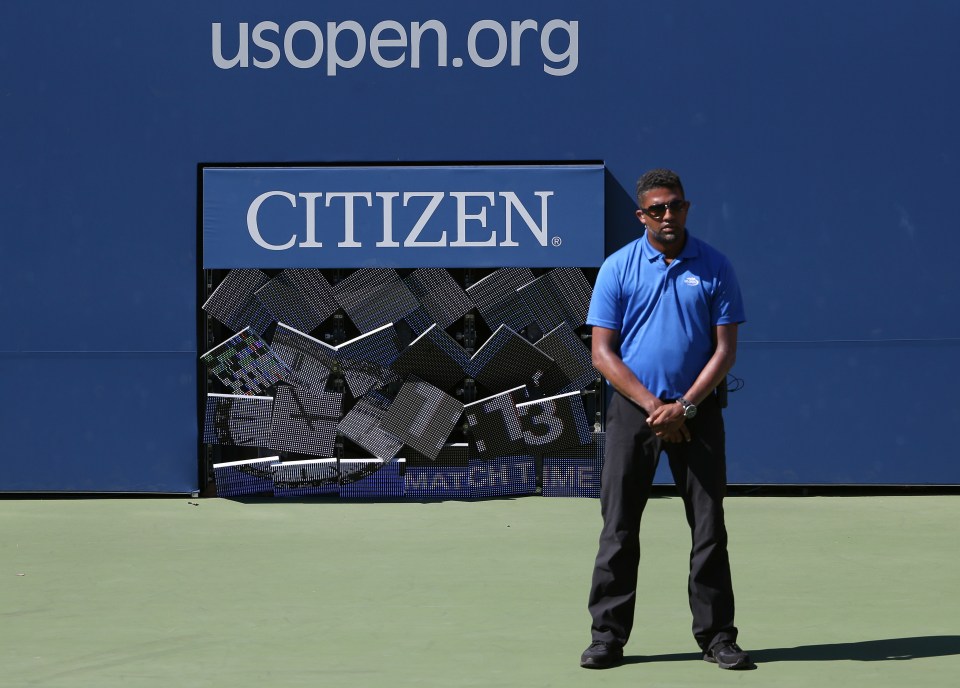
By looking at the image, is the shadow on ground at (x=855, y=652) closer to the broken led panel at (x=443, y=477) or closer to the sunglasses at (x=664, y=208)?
the sunglasses at (x=664, y=208)

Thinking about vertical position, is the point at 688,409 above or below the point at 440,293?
below

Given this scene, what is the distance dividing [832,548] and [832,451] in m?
2.14

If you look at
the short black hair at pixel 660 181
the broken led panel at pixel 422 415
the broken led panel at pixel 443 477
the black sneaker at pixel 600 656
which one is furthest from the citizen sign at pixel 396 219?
the black sneaker at pixel 600 656

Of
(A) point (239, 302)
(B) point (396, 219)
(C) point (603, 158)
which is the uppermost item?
(C) point (603, 158)

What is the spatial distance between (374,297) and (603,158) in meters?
1.96

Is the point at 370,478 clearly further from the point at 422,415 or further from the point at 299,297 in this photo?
the point at 299,297

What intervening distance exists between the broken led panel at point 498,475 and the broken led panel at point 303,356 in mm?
1278

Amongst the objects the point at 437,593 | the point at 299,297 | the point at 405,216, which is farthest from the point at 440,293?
the point at 437,593

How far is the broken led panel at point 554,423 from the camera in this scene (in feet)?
32.9

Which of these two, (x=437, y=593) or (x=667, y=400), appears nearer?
(x=667, y=400)

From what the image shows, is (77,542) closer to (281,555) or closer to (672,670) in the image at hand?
(281,555)

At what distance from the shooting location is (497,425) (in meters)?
10.1

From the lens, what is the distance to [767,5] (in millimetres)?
9898

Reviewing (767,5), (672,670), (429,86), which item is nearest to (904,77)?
(767,5)
